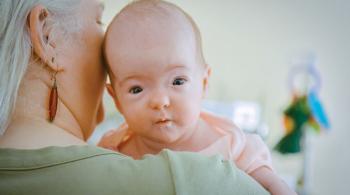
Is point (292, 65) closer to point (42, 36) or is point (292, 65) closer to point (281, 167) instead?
point (281, 167)

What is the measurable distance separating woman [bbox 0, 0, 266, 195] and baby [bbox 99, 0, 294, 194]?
0.06m

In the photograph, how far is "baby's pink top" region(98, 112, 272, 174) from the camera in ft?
3.53

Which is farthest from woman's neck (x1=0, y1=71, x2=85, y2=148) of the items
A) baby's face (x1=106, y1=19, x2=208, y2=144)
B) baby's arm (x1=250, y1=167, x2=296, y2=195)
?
baby's arm (x1=250, y1=167, x2=296, y2=195)

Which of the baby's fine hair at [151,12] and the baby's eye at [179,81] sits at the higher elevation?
the baby's fine hair at [151,12]

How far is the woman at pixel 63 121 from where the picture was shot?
0.75 metres

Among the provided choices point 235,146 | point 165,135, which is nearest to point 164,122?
point 165,135

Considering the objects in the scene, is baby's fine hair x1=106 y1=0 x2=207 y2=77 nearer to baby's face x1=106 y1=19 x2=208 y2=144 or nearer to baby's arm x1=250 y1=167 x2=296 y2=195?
baby's face x1=106 y1=19 x2=208 y2=144

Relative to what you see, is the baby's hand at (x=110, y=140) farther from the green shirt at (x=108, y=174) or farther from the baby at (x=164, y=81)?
the green shirt at (x=108, y=174)

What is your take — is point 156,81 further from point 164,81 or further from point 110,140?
point 110,140

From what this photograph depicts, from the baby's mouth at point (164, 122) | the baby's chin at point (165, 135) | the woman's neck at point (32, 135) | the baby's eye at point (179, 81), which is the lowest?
the baby's chin at point (165, 135)

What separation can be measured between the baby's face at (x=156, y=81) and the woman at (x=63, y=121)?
0.07m

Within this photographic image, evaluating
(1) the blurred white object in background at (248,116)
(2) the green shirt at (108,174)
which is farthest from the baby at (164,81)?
(1) the blurred white object in background at (248,116)

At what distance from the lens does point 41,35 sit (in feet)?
2.98

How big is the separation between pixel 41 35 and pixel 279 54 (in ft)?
8.42
